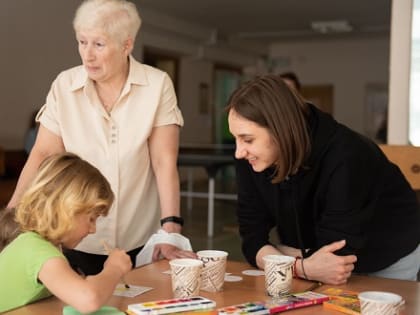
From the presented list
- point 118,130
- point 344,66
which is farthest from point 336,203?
point 344,66

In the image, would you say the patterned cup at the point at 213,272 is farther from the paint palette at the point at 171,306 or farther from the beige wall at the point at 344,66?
the beige wall at the point at 344,66

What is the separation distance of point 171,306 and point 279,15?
907 centimetres

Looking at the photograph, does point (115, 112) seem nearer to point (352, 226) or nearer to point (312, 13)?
point (352, 226)

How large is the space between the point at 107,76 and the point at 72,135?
23 centimetres

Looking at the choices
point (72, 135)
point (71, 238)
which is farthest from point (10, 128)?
point (71, 238)

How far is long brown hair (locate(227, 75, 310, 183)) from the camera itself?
59.8 inches

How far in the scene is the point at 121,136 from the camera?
1975 millimetres

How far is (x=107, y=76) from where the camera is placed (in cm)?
193

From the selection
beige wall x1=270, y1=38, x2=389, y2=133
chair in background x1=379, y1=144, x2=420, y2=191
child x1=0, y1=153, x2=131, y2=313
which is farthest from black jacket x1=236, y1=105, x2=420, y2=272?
beige wall x1=270, y1=38, x2=389, y2=133

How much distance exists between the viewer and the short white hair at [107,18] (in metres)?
1.86

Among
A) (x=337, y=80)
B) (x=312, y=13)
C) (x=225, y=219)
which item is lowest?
(x=225, y=219)

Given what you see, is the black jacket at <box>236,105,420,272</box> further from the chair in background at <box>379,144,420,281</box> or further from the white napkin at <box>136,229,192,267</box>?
the chair in background at <box>379,144,420,281</box>

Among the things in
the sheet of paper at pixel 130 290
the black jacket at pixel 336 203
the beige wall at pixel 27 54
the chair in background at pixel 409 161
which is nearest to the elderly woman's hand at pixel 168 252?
the black jacket at pixel 336 203

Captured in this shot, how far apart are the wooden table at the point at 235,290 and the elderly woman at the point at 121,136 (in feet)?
0.99
